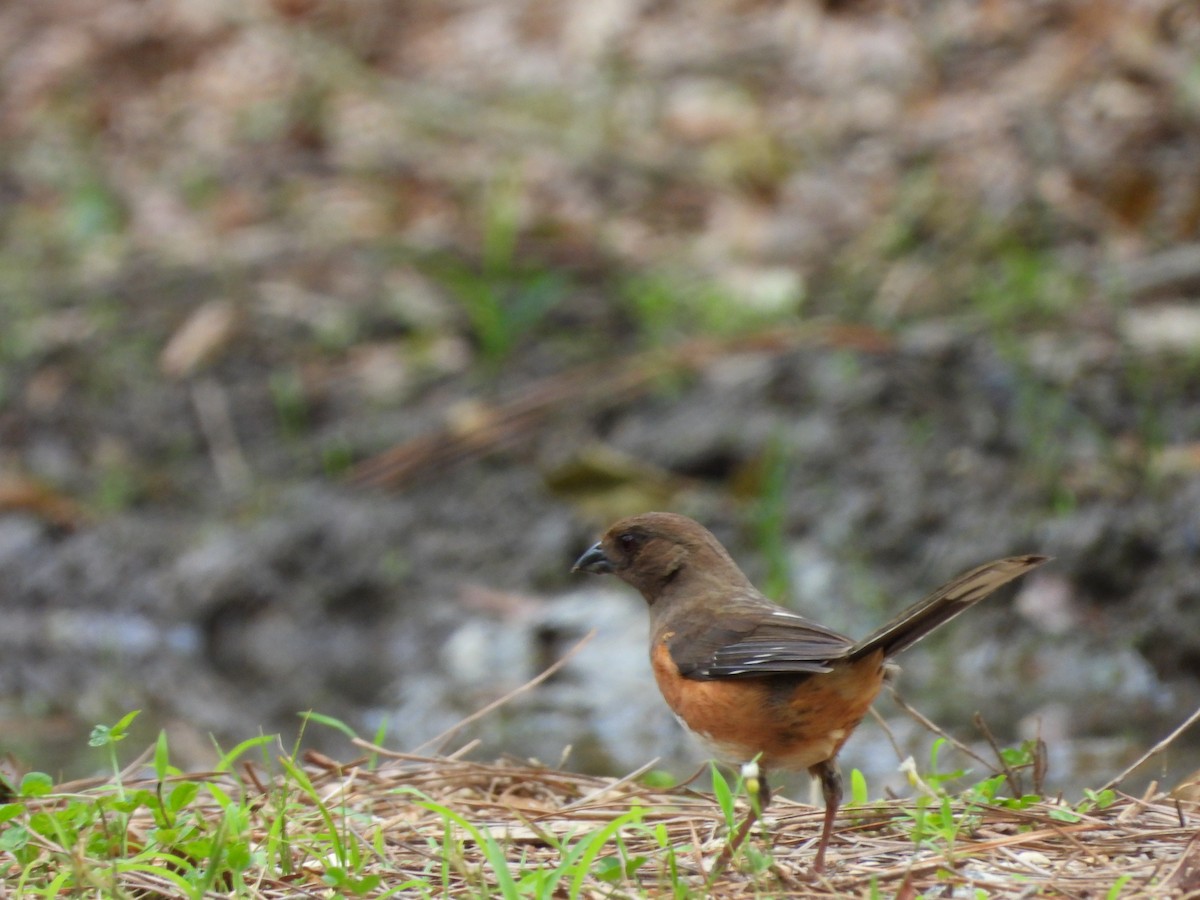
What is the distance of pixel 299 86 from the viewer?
396 inches

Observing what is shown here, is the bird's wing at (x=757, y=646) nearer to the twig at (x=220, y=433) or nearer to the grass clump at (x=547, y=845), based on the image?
the grass clump at (x=547, y=845)

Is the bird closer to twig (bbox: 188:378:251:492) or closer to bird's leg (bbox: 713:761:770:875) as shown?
bird's leg (bbox: 713:761:770:875)

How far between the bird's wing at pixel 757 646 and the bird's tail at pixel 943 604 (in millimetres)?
83

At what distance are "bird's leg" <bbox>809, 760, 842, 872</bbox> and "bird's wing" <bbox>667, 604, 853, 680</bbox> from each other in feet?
0.76

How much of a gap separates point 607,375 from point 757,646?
3.92 meters

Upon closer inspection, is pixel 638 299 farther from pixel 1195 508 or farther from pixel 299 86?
pixel 299 86

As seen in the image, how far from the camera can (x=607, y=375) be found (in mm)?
7043

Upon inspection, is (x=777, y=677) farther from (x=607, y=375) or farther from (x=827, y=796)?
(x=607, y=375)

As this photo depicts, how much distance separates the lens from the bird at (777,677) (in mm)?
2891

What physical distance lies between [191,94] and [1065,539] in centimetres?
700

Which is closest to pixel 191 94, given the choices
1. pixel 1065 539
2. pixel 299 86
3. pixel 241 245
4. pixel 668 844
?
pixel 299 86

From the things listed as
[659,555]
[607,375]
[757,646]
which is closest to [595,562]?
[659,555]

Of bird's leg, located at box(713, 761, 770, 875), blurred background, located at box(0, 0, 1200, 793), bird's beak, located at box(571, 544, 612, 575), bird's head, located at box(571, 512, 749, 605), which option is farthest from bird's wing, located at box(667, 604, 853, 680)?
blurred background, located at box(0, 0, 1200, 793)

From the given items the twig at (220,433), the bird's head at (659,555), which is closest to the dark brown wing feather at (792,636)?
the bird's head at (659,555)
